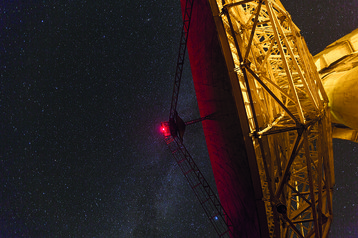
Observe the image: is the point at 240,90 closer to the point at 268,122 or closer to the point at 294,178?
the point at 268,122

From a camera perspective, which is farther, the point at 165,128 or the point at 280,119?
the point at 165,128

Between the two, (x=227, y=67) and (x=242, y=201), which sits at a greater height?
(x=227, y=67)

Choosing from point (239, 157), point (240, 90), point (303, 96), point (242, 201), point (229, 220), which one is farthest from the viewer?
point (303, 96)

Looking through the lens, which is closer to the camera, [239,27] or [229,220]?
[239,27]

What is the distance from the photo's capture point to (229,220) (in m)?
6.89

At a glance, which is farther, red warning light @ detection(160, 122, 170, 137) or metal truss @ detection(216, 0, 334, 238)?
red warning light @ detection(160, 122, 170, 137)

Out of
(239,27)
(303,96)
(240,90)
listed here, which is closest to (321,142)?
(303,96)

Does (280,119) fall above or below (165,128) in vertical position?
below

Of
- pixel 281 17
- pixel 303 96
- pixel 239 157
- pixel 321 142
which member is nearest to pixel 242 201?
pixel 239 157

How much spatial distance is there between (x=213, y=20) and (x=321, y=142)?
422 centimetres

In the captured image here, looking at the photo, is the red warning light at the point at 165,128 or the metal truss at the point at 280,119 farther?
the red warning light at the point at 165,128

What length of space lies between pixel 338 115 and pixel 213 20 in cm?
413

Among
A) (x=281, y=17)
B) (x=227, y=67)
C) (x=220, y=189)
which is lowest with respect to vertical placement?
(x=220, y=189)

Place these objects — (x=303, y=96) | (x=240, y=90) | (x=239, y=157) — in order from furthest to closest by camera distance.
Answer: (x=303, y=96) < (x=239, y=157) < (x=240, y=90)
